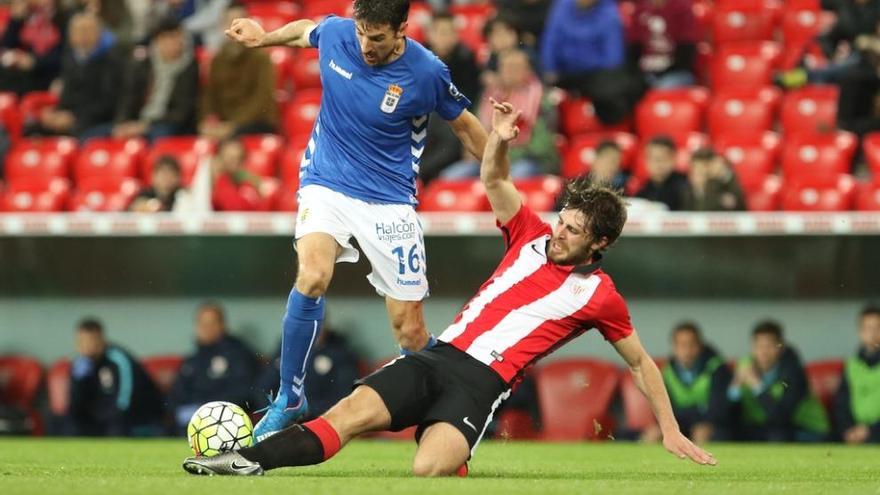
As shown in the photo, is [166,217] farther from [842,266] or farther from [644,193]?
[842,266]

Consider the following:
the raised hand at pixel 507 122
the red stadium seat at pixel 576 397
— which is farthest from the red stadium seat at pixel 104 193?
the raised hand at pixel 507 122

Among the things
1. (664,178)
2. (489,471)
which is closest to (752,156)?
(664,178)

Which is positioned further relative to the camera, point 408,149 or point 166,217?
point 166,217

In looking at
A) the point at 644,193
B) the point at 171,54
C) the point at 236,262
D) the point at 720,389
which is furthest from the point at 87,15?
the point at 720,389

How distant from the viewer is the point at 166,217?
1249 cm

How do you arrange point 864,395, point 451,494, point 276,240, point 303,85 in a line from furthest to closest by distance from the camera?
1. point 303,85
2. point 276,240
3. point 864,395
4. point 451,494

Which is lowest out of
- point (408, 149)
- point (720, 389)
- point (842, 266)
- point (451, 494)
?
point (720, 389)

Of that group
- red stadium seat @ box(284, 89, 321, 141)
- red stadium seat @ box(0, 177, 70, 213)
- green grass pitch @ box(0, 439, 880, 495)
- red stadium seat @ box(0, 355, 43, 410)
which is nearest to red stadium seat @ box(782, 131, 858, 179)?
green grass pitch @ box(0, 439, 880, 495)

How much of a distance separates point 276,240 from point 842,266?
4.67 m

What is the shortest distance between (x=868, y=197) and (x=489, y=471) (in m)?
5.53

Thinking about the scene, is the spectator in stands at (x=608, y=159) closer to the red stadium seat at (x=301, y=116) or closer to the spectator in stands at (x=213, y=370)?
the red stadium seat at (x=301, y=116)

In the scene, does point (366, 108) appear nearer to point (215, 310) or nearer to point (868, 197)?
point (215, 310)

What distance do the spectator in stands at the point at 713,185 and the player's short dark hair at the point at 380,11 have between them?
15.7ft

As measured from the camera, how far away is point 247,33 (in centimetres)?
801
